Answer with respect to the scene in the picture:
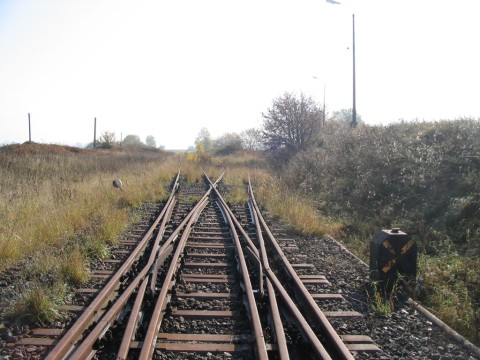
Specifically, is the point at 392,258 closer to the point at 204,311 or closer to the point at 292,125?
the point at 204,311

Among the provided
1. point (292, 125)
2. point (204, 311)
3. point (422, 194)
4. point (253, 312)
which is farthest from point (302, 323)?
point (292, 125)

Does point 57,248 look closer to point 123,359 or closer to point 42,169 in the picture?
point 123,359

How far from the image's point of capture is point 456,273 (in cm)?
634

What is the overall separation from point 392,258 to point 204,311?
2780 mm

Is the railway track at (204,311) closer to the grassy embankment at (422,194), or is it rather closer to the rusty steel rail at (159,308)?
the rusty steel rail at (159,308)

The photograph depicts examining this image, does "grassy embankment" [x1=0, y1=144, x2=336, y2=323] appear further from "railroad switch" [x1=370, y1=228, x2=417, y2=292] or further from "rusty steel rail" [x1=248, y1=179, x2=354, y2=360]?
"railroad switch" [x1=370, y1=228, x2=417, y2=292]

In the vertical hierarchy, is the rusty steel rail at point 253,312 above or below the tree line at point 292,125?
below

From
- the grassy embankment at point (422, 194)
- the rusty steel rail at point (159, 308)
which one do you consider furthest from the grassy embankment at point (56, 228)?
the grassy embankment at point (422, 194)

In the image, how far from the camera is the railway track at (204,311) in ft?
12.3

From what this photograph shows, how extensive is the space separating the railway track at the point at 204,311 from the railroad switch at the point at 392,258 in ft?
2.66

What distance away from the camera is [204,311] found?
Answer: 183 inches

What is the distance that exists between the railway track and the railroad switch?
0.81 m

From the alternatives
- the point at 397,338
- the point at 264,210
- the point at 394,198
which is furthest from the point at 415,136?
the point at 397,338

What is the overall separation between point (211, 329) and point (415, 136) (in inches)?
507
